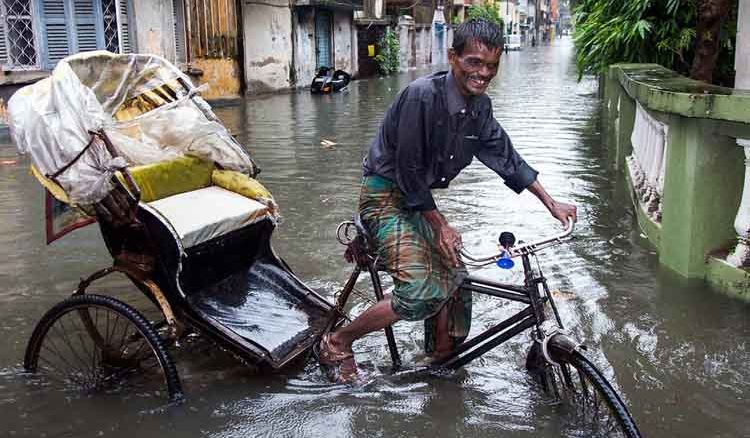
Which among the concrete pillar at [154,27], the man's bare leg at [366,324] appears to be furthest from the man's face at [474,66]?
the concrete pillar at [154,27]

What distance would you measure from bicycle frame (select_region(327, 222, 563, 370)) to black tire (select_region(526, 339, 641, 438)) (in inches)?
5.0

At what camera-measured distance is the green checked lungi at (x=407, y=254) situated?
3240mm

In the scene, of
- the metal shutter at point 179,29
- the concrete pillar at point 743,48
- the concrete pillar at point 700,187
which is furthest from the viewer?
the metal shutter at point 179,29

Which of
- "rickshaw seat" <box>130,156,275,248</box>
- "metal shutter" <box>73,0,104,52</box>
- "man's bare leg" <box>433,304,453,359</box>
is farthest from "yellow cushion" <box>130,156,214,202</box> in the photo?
"metal shutter" <box>73,0,104,52</box>

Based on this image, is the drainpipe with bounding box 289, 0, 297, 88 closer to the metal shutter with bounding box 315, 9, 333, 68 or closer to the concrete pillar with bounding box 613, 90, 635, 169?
the metal shutter with bounding box 315, 9, 333, 68

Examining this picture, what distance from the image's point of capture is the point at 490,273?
534 cm

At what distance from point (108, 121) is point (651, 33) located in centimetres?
687

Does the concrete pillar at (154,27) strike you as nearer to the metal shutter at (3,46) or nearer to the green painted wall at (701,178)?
the metal shutter at (3,46)

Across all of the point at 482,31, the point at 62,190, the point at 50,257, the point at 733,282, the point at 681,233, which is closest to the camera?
the point at 482,31

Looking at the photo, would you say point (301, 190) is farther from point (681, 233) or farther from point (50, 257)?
point (681, 233)

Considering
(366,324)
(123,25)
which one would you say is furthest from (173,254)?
(123,25)

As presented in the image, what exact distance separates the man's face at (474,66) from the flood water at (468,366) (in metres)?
1.43

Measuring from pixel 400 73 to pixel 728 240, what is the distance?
29.9m

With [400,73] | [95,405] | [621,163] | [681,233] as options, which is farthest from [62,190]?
[400,73]
